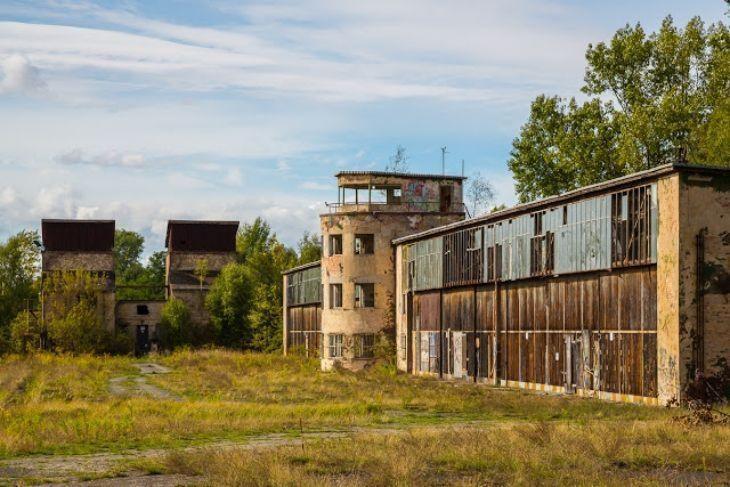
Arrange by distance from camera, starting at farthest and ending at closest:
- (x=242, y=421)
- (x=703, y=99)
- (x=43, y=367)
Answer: (x=703, y=99)
(x=43, y=367)
(x=242, y=421)

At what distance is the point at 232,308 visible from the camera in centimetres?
7938

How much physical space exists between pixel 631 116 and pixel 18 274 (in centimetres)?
5324

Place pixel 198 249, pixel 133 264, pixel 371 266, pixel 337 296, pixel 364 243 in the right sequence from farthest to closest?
pixel 133 264 < pixel 198 249 < pixel 337 296 < pixel 364 243 < pixel 371 266

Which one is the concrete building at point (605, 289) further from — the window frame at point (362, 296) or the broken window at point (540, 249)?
the window frame at point (362, 296)

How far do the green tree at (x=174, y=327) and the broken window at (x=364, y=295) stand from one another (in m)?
28.6

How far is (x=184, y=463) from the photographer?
15.4 m

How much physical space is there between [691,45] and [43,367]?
132 feet

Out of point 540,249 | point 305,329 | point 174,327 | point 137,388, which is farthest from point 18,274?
point 540,249

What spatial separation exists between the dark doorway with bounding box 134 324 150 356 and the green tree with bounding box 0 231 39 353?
9.57 meters

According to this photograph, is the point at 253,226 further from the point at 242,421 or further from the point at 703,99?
the point at 242,421

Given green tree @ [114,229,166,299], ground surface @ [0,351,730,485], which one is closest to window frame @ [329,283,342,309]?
ground surface @ [0,351,730,485]

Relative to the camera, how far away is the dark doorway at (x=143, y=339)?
78875mm

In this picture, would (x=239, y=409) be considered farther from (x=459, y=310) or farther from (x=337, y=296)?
(x=337, y=296)

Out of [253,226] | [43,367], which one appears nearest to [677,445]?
[43,367]
